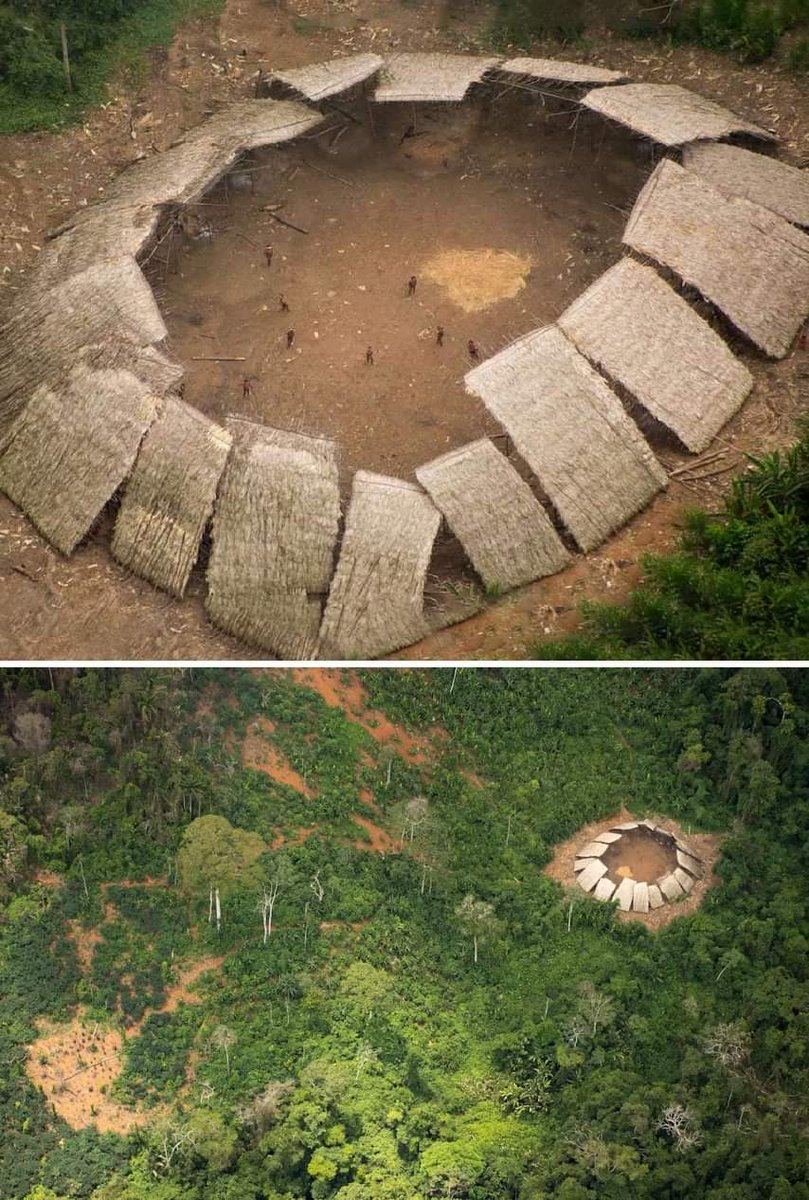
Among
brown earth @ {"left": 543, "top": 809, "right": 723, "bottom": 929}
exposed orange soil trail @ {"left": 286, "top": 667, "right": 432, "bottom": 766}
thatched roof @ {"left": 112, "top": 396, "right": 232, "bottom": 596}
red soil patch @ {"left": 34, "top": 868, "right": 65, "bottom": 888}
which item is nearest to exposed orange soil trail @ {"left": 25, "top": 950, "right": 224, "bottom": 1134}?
red soil patch @ {"left": 34, "top": 868, "right": 65, "bottom": 888}

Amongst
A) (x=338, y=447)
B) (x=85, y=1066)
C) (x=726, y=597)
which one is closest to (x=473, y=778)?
(x=726, y=597)

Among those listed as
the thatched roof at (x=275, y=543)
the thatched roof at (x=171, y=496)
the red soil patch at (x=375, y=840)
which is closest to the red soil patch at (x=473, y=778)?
the red soil patch at (x=375, y=840)

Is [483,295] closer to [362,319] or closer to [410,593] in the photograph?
[362,319]

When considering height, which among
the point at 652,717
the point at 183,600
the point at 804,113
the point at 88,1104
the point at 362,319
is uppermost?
the point at 804,113

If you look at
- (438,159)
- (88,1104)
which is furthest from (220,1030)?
(438,159)

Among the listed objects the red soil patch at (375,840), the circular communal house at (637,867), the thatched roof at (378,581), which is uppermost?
the thatched roof at (378,581)

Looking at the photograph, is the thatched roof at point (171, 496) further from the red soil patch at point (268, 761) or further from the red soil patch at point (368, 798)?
the red soil patch at point (368, 798)

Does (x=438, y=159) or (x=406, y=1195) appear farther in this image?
(x=438, y=159)

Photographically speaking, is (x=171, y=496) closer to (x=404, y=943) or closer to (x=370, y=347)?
(x=370, y=347)
